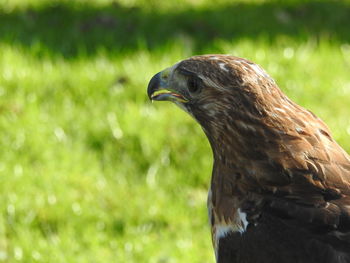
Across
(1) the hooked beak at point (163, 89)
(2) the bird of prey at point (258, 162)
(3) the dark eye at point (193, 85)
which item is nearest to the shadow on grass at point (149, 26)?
(1) the hooked beak at point (163, 89)

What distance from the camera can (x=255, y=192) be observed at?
377 cm

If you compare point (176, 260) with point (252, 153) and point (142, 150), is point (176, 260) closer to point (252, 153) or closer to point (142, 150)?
point (142, 150)

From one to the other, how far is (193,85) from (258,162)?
0.47 meters

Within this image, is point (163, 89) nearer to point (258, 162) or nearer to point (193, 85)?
point (193, 85)

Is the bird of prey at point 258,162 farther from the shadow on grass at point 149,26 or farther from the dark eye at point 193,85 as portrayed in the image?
the shadow on grass at point 149,26

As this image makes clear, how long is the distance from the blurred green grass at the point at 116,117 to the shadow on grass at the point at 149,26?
2 centimetres

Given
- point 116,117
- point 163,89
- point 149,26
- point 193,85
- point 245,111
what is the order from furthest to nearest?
point 149,26, point 116,117, point 163,89, point 193,85, point 245,111

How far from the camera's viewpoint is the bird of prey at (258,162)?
3.52 meters

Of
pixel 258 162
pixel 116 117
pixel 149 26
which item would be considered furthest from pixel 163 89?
pixel 149 26

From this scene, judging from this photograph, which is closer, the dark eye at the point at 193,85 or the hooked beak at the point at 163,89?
the dark eye at the point at 193,85

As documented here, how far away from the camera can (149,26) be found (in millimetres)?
8133

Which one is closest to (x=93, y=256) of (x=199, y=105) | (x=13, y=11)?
(x=199, y=105)

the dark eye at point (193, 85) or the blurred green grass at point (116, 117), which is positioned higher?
the dark eye at point (193, 85)

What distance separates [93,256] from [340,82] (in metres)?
2.87
